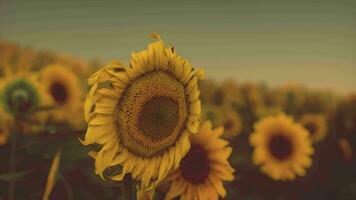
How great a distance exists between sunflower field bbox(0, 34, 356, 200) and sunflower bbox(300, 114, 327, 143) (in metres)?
0.03

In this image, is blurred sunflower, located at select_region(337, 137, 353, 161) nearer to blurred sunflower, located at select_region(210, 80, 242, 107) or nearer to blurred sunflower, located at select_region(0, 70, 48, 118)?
blurred sunflower, located at select_region(210, 80, 242, 107)

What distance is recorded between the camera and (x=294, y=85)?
13.4ft

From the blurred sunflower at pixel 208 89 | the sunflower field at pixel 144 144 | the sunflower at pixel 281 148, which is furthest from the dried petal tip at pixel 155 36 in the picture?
the blurred sunflower at pixel 208 89

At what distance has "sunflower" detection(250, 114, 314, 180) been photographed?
221 centimetres

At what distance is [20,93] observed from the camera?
180 cm

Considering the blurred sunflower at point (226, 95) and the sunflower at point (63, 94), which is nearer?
the sunflower at point (63, 94)

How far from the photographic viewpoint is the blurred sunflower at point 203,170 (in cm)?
117

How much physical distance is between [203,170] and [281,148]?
1.11 meters

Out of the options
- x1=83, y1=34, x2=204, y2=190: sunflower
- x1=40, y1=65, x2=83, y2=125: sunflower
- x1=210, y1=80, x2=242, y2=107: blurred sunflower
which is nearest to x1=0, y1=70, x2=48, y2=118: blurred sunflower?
x1=40, y1=65, x2=83, y2=125: sunflower

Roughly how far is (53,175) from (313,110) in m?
3.69

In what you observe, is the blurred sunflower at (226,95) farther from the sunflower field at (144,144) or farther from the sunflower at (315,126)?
the sunflower field at (144,144)

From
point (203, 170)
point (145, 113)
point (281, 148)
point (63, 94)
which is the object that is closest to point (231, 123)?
point (281, 148)

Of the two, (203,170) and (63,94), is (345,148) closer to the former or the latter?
(63,94)

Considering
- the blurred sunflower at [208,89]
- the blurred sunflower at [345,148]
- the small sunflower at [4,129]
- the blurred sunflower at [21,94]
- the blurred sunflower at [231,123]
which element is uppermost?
the blurred sunflower at [21,94]
